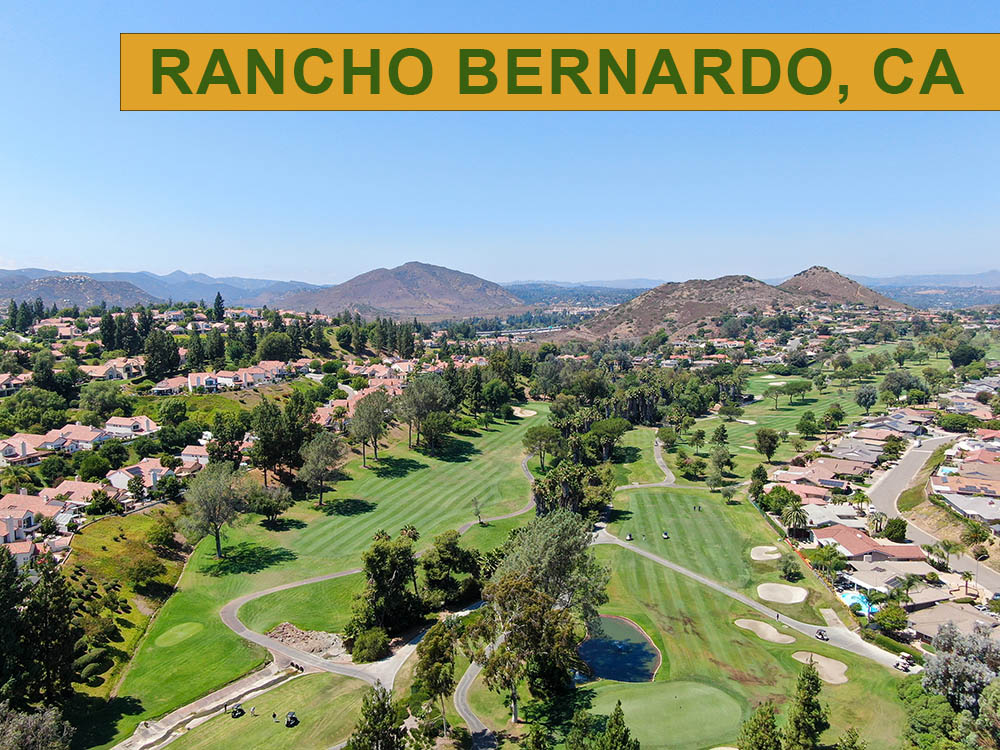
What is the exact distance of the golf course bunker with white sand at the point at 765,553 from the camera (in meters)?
58.0

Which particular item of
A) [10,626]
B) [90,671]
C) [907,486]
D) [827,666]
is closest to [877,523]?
[907,486]

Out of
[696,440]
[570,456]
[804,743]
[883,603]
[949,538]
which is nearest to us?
[804,743]

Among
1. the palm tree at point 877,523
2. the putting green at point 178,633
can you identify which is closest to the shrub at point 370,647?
the putting green at point 178,633

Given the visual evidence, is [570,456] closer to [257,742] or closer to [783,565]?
[783,565]

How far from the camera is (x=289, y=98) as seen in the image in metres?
19.9

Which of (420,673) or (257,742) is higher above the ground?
(420,673)

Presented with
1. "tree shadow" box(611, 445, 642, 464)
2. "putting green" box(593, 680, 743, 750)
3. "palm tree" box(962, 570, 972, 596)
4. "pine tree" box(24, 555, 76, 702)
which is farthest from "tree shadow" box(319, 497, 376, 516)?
"palm tree" box(962, 570, 972, 596)

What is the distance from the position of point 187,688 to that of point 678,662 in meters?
34.3

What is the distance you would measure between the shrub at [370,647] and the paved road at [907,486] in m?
53.0

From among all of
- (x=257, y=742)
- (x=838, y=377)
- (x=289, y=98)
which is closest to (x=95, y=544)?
(x=257, y=742)

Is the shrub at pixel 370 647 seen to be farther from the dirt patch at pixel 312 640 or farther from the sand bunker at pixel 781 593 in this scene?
the sand bunker at pixel 781 593

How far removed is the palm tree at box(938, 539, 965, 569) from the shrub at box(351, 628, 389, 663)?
53582 millimetres

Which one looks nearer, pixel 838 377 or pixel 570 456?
pixel 570 456

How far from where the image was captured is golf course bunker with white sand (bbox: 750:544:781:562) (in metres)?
58.0
